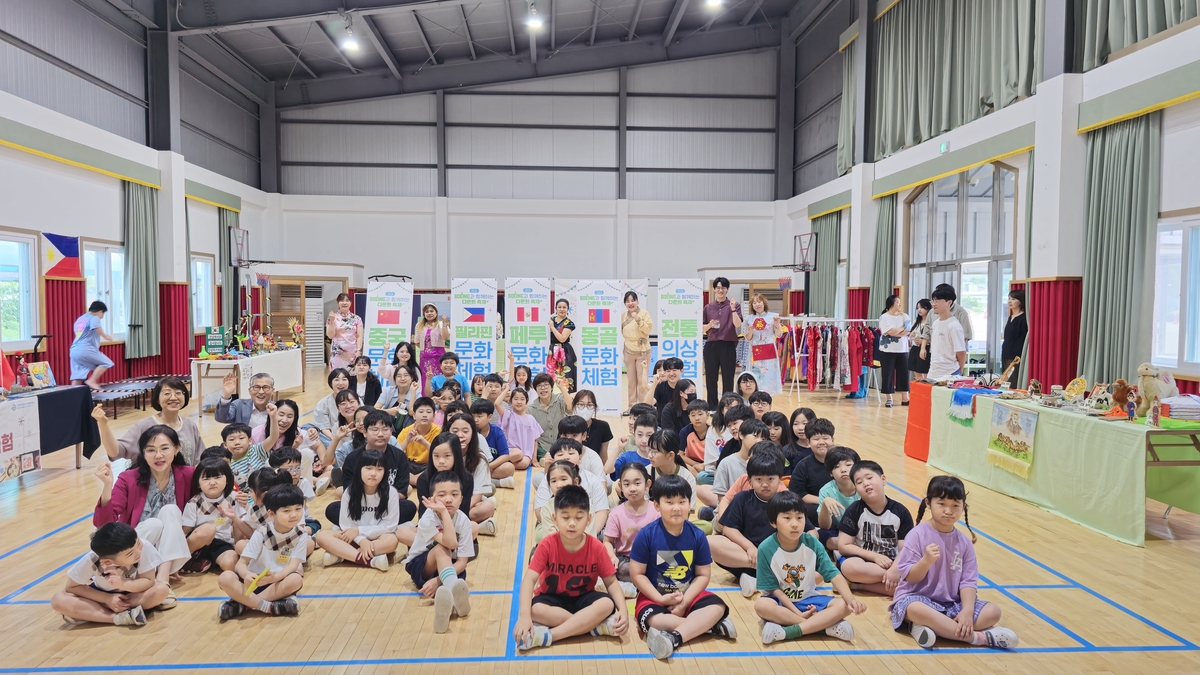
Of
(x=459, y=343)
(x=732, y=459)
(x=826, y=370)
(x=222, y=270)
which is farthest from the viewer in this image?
(x=222, y=270)

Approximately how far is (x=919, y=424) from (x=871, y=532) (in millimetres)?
3575

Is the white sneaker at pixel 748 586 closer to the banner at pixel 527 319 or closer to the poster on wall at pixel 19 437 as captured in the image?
the poster on wall at pixel 19 437

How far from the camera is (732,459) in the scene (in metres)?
4.62

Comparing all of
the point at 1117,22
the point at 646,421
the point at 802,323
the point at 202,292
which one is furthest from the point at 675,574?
the point at 202,292

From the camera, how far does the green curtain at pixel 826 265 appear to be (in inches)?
561

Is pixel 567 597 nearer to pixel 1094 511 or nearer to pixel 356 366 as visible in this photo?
pixel 1094 511

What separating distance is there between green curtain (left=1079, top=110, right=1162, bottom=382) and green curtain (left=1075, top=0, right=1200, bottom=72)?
0.79 meters

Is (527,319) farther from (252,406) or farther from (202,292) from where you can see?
(202,292)

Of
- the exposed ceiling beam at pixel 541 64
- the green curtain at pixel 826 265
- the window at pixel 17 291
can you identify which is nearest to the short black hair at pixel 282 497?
the window at pixel 17 291

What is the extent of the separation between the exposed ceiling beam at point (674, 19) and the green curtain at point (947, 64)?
3.85 meters

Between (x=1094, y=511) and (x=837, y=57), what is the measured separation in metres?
11.7

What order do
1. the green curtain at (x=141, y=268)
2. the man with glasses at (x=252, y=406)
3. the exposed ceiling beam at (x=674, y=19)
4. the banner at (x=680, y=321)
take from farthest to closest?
the exposed ceiling beam at (x=674, y=19) < the green curtain at (x=141, y=268) < the banner at (x=680, y=321) < the man with glasses at (x=252, y=406)

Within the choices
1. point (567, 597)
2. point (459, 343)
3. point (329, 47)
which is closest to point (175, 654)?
point (567, 597)

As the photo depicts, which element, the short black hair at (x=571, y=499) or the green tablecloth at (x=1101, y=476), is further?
the green tablecloth at (x=1101, y=476)
